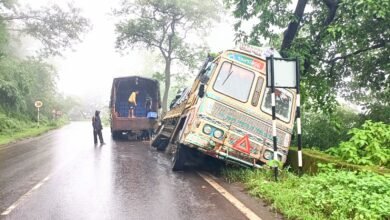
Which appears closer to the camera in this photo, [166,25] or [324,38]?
[324,38]

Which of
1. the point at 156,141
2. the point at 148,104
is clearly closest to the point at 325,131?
the point at 156,141

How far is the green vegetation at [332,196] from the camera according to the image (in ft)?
17.1

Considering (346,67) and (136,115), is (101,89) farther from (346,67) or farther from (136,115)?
(346,67)

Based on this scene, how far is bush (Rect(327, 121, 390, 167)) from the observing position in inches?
295

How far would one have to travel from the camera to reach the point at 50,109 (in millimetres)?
42781

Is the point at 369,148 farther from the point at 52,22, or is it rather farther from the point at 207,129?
the point at 52,22

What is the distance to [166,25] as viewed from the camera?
34.0 metres

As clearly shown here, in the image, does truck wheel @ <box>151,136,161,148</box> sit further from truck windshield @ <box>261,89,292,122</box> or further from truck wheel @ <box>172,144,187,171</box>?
truck windshield @ <box>261,89,292,122</box>

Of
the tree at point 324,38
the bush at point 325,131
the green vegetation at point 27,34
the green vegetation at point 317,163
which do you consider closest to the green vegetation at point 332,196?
the green vegetation at point 317,163

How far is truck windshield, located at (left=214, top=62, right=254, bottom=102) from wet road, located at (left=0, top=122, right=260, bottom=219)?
2160 millimetres

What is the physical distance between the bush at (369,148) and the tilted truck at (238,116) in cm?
161

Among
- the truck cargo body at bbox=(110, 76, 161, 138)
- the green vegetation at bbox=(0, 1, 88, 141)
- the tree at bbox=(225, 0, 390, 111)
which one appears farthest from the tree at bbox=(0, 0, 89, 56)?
the tree at bbox=(225, 0, 390, 111)

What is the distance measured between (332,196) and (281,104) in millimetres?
4167

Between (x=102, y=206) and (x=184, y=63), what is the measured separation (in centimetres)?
2939
